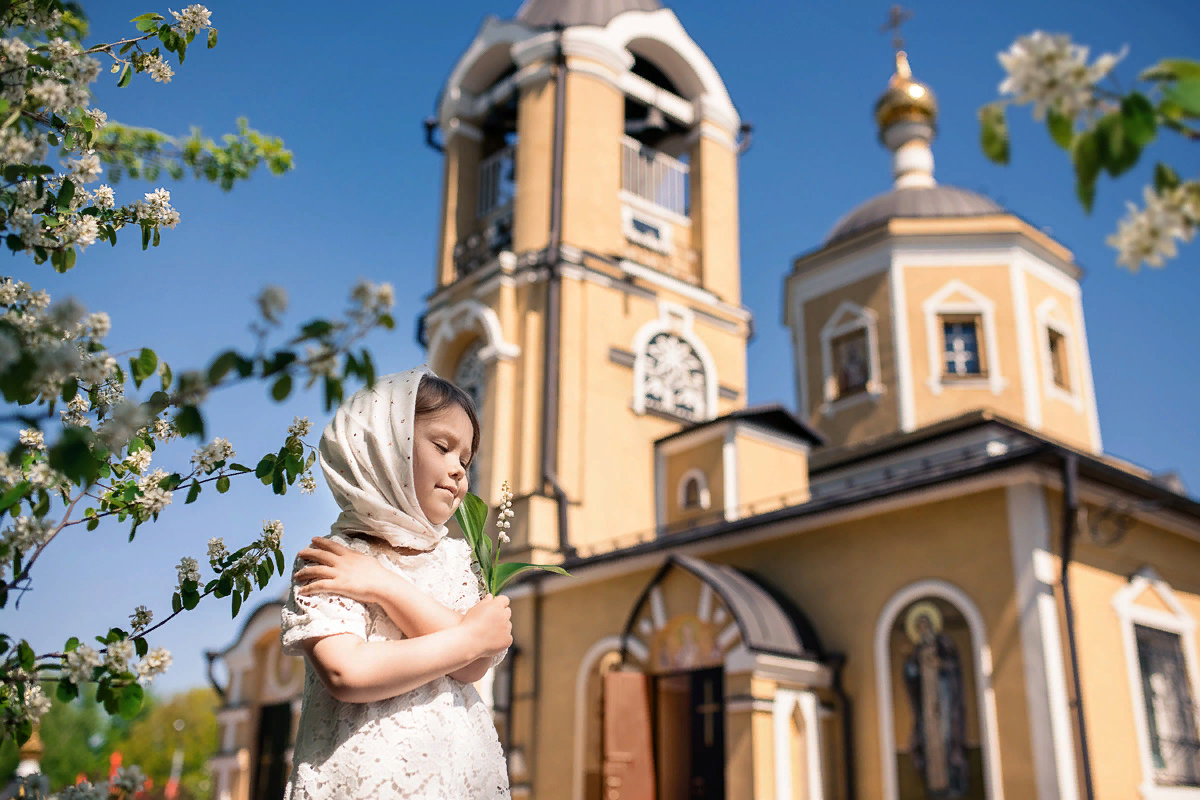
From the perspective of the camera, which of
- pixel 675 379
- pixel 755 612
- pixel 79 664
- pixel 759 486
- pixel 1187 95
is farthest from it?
pixel 675 379

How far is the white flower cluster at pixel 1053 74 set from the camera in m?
1.67

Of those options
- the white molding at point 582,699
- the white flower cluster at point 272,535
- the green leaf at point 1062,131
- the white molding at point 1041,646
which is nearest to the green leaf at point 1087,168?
the green leaf at point 1062,131

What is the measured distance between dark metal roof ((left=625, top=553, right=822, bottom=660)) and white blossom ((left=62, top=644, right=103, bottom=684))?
8154 millimetres

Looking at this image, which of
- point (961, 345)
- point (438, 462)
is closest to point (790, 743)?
point (438, 462)

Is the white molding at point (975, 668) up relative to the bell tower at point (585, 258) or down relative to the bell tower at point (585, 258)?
down

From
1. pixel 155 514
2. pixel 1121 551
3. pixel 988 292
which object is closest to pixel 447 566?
pixel 155 514

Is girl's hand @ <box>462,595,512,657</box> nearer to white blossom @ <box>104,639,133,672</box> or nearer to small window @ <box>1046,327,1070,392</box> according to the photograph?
white blossom @ <box>104,639,133,672</box>

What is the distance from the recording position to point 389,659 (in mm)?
2121

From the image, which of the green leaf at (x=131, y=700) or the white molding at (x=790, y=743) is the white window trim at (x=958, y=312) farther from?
the green leaf at (x=131, y=700)

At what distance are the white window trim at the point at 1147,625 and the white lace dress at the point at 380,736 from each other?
8694mm

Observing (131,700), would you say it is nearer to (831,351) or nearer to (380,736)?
(380,736)

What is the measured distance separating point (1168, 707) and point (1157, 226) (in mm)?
9806

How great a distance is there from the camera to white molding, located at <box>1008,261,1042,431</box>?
1608 centimetres

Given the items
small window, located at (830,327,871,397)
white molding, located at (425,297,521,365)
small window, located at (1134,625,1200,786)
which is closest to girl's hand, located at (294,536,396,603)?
small window, located at (1134,625,1200,786)
